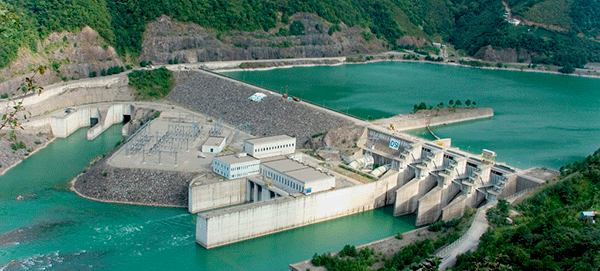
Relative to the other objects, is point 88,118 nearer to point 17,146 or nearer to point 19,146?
point 19,146

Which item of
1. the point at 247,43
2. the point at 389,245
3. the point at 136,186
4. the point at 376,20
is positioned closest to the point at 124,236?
the point at 136,186


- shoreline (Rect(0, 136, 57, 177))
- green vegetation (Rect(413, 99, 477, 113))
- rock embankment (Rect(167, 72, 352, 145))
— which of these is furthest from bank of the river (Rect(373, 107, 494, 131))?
shoreline (Rect(0, 136, 57, 177))

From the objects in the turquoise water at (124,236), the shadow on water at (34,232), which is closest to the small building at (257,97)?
the turquoise water at (124,236)

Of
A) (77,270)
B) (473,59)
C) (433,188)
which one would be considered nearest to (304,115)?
(433,188)

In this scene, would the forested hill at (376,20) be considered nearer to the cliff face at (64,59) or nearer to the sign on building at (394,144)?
the cliff face at (64,59)

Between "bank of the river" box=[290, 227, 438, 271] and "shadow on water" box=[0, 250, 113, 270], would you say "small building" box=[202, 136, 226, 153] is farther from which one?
"bank of the river" box=[290, 227, 438, 271]

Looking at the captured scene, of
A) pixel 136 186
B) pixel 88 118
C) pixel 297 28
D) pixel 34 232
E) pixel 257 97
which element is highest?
pixel 297 28
